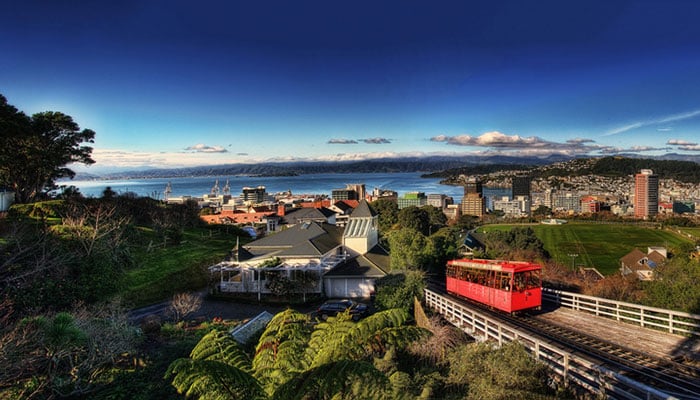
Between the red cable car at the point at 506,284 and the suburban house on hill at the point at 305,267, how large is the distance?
6.85m

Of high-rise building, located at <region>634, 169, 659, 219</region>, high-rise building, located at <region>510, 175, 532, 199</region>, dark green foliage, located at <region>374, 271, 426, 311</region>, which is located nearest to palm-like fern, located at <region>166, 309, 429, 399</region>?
dark green foliage, located at <region>374, 271, 426, 311</region>

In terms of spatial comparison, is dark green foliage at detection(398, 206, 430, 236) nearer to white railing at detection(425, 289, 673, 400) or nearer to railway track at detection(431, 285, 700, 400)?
railway track at detection(431, 285, 700, 400)

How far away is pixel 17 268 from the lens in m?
15.1

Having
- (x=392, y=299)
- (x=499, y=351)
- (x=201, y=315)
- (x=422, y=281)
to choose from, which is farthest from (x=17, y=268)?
(x=499, y=351)

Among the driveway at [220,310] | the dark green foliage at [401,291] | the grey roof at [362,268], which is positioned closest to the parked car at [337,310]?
the dark green foliage at [401,291]

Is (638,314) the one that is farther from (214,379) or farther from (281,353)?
(214,379)

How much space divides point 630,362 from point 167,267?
2352 centimetres

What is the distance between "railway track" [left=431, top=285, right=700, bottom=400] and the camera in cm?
692

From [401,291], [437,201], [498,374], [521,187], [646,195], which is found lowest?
[437,201]

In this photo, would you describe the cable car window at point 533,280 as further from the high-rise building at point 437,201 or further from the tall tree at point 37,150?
the high-rise building at point 437,201

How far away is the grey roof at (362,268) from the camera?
21.1m

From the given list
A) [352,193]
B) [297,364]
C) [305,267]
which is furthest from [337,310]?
[352,193]

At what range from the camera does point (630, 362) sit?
26.5ft

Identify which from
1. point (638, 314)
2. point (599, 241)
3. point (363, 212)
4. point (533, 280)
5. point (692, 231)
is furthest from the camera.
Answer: point (692, 231)
